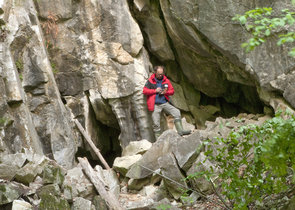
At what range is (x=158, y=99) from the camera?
10.9 m

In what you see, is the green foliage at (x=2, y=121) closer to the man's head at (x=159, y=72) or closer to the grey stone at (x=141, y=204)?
the grey stone at (x=141, y=204)

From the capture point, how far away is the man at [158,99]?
35.4 ft

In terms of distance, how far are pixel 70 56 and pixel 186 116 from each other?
164 inches

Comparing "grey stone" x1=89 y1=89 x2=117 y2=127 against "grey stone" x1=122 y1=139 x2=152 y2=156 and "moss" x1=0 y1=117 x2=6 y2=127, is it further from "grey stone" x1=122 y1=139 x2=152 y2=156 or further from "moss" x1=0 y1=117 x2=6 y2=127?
"moss" x1=0 y1=117 x2=6 y2=127

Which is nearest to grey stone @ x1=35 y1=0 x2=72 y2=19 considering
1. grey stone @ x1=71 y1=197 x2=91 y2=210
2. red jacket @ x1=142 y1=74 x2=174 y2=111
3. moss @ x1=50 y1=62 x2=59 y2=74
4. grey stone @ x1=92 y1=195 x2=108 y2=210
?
moss @ x1=50 y1=62 x2=59 y2=74

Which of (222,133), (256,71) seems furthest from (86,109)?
(256,71)

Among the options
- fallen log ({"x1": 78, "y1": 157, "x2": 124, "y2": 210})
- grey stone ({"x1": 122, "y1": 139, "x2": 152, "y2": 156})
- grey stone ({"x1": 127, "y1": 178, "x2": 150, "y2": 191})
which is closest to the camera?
fallen log ({"x1": 78, "y1": 157, "x2": 124, "y2": 210})

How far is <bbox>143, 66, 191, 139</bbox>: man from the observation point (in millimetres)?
10781

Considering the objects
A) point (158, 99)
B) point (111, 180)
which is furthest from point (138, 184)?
point (158, 99)

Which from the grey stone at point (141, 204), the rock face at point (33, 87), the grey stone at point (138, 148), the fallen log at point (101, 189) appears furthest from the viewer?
the grey stone at point (138, 148)

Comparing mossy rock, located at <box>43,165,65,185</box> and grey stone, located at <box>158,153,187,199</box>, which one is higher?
mossy rock, located at <box>43,165,65,185</box>

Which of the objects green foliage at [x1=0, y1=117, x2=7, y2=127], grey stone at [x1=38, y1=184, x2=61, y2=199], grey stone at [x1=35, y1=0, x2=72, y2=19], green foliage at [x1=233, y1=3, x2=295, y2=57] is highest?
grey stone at [x1=35, y1=0, x2=72, y2=19]

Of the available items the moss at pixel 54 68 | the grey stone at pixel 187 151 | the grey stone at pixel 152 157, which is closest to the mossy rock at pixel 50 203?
the grey stone at pixel 152 157

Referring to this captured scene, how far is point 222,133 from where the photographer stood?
9547 millimetres
